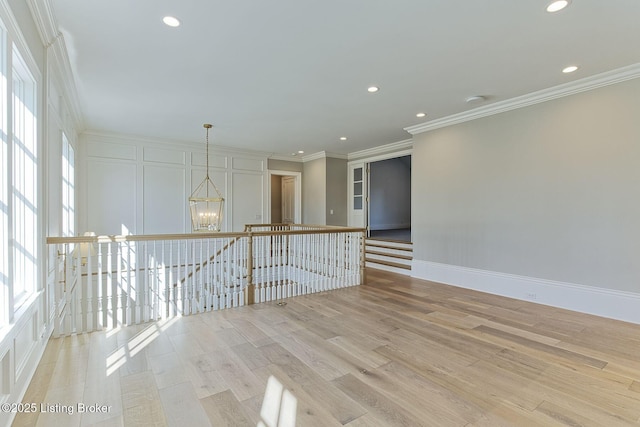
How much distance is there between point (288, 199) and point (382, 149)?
3.49m

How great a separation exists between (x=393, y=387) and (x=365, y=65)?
2986mm

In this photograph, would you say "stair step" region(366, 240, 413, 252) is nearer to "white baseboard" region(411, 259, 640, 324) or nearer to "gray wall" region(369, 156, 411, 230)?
"white baseboard" region(411, 259, 640, 324)

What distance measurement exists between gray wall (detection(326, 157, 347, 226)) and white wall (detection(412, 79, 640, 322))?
9.67 ft

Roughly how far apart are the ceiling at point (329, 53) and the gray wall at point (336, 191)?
3074 millimetres

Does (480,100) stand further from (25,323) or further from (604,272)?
(25,323)

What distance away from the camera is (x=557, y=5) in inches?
88.3

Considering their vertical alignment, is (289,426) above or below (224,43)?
below

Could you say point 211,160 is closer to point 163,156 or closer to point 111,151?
point 163,156

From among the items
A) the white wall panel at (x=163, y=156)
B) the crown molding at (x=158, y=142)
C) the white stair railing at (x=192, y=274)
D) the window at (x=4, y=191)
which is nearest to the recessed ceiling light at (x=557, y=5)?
the white stair railing at (x=192, y=274)

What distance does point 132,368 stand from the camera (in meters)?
2.35

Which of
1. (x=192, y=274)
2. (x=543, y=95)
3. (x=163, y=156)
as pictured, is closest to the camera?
(x=192, y=274)

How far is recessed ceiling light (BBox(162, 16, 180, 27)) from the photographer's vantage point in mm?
Result: 2414

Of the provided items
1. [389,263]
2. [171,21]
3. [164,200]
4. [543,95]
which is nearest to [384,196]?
[389,263]

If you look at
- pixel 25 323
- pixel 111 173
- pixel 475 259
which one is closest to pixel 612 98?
pixel 475 259
